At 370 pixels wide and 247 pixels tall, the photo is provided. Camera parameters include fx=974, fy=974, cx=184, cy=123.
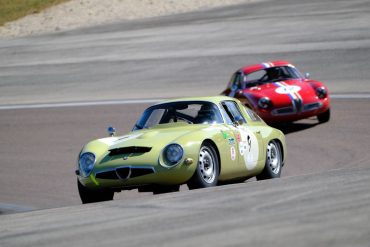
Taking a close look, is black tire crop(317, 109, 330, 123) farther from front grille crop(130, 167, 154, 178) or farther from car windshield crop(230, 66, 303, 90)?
front grille crop(130, 167, 154, 178)

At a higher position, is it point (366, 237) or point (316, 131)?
point (366, 237)

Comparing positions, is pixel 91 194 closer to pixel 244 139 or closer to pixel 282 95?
pixel 244 139

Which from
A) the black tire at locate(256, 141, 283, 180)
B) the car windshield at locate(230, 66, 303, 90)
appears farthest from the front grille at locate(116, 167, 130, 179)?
the car windshield at locate(230, 66, 303, 90)

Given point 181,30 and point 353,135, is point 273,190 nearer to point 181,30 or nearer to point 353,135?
point 353,135

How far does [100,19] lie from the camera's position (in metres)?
37.2

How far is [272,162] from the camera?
12.2 meters

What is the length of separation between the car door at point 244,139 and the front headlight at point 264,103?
612 cm

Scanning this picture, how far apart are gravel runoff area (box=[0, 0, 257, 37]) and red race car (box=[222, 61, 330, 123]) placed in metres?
18.3

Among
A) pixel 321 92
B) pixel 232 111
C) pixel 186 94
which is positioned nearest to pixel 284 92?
pixel 321 92

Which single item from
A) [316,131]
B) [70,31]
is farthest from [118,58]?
[316,131]

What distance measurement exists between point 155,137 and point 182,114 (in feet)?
3.88

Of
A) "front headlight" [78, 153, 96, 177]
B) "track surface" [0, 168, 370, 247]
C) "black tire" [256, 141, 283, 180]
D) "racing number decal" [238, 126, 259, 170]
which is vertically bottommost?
"black tire" [256, 141, 283, 180]

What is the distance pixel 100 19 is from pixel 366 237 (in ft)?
105

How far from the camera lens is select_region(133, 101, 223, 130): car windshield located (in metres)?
11.5
